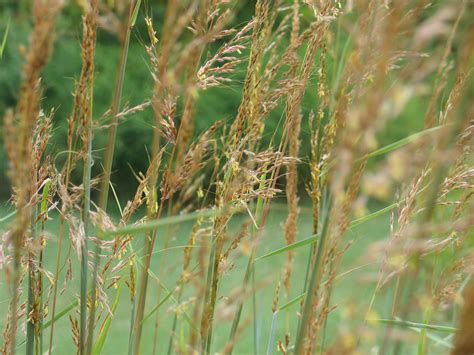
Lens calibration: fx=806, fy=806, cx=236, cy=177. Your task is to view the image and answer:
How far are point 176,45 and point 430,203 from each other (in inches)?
9.2

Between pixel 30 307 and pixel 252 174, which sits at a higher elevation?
pixel 252 174

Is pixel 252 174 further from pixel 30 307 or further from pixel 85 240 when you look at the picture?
pixel 30 307

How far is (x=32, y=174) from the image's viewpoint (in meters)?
0.95

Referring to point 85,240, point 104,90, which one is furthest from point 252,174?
point 104,90

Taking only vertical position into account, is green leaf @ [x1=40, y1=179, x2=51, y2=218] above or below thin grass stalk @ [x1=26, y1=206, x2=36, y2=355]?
above

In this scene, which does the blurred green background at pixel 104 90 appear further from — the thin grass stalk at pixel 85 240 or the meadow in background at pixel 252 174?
the thin grass stalk at pixel 85 240

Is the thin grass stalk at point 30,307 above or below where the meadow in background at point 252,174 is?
below

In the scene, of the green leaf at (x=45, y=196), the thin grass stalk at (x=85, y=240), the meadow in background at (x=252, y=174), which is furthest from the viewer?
the green leaf at (x=45, y=196)

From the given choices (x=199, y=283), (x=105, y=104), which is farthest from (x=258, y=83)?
(x=105, y=104)

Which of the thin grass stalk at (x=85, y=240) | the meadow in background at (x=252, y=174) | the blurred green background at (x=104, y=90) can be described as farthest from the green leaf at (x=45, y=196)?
the blurred green background at (x=104, y=90)

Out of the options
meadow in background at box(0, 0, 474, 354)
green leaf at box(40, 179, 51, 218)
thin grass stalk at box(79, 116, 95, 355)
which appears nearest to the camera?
meadow in background at box(0, 0, 474, 354)

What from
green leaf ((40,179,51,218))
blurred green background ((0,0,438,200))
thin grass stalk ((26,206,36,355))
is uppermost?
green leaf ((40,179,51,218))

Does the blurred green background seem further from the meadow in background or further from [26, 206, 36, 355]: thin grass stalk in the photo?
[26, 206, 36, 355]: thin grass stalk

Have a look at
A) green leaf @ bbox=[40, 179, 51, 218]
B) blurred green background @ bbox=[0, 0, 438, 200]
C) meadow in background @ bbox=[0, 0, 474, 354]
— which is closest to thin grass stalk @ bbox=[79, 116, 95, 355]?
meadow in background @ bbox=[0, 0, 474, 354]
